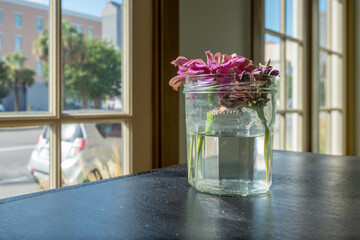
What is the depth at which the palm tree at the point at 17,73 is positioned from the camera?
90 cm

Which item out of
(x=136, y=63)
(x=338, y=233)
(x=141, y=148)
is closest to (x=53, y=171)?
(x=141, y=148)

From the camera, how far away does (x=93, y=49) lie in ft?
3.61

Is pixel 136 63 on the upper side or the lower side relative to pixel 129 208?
upper

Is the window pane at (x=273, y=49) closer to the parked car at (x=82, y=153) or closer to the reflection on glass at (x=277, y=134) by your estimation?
the reflection on glass at (x=277, y=134)

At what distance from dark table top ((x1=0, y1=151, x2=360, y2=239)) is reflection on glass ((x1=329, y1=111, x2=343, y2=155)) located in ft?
7.76

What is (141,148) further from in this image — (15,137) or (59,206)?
(59,206)

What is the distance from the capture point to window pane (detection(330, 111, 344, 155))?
2.81 m

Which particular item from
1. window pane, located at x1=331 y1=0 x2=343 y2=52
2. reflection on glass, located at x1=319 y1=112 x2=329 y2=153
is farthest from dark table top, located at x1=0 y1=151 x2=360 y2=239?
window pane, located at x1=331 y1=0 x2=343 y2=52

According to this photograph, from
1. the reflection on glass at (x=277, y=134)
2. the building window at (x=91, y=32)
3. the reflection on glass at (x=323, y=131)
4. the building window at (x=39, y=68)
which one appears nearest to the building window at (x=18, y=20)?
the building window at (x=39, y=68)

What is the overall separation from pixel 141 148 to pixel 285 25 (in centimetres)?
134

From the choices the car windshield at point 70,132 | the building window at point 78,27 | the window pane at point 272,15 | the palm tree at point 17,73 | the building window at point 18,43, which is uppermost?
the window pane at point 272,15

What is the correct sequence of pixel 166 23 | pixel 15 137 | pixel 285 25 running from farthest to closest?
pixel 285 25
pixel 166 23
pixel 15 137

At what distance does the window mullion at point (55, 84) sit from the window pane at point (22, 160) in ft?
0.07

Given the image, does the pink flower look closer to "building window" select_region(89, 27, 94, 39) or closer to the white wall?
"building window" select_region(89, 27, 94, 39)
